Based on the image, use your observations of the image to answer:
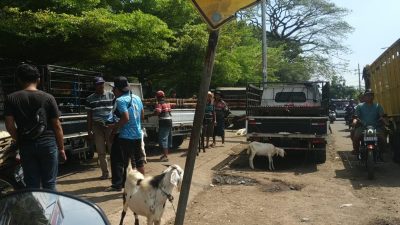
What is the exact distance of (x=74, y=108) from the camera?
1037 cm

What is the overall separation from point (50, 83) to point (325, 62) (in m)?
39.9

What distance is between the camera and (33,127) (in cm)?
482

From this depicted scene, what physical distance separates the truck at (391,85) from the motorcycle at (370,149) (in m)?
1.57

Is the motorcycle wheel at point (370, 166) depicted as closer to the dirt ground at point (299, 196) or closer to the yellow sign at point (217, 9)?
the dirt ground at point (299, 196)

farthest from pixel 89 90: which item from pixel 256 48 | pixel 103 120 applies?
pixel 256 48

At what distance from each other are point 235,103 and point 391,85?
1266cm

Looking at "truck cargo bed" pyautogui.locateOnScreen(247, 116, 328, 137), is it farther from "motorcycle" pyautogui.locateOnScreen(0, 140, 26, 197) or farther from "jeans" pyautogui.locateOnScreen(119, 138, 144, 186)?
"motorcycle" pyautogui.locateOnScreen(0, 140, 26, 197)

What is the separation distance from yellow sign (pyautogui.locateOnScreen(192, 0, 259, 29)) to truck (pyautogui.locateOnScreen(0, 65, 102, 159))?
6654 millimetres

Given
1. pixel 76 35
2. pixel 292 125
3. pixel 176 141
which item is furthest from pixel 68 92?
pixel 292 125

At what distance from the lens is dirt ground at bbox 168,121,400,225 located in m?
6.91

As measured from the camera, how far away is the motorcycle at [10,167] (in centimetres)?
624

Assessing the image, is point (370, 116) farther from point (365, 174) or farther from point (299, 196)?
point (299, 196)

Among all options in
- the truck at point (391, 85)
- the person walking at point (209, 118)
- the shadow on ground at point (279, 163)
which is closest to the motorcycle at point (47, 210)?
the shadow on ground at point (279, 163)

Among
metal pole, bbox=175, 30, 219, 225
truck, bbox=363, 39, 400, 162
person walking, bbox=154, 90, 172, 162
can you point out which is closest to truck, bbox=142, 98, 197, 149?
person walking, bbox=154, 90, 172, 162
